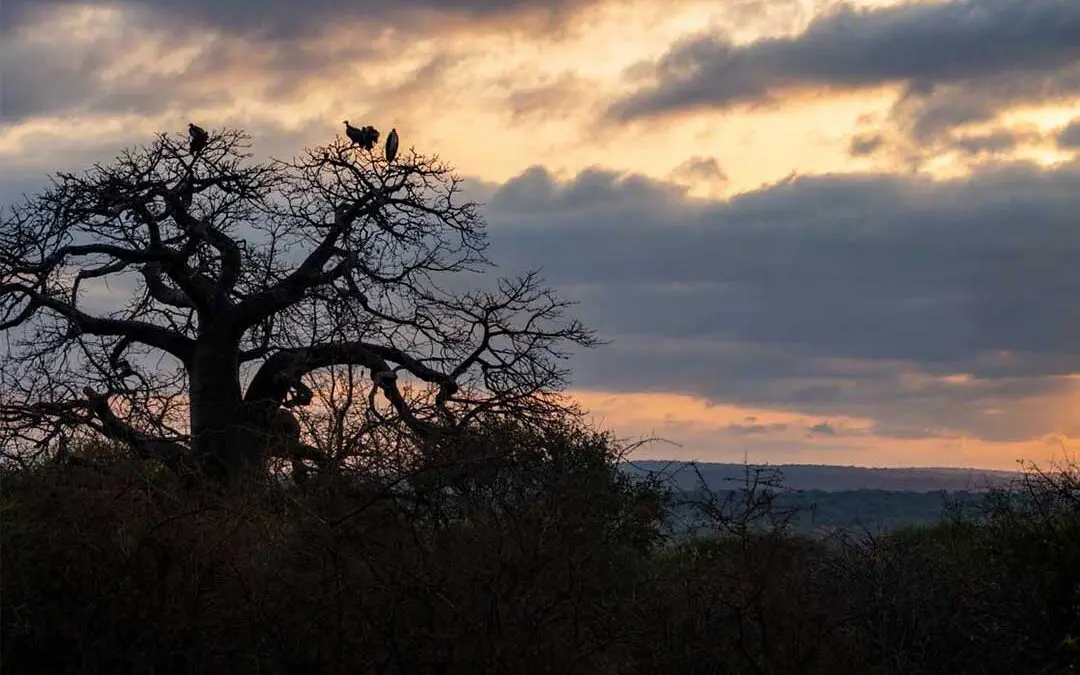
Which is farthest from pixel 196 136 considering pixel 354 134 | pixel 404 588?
pixel 404 588

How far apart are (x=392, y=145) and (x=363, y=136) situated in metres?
0.55

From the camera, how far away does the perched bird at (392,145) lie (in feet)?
80.9

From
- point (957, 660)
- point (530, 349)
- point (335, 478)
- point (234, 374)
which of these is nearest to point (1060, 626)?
point (957, 660)

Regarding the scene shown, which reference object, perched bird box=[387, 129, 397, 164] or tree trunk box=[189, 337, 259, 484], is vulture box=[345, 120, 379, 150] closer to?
perched bird box=[387, 129, 397, 164]

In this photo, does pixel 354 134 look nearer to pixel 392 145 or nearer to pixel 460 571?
pixel 392 145

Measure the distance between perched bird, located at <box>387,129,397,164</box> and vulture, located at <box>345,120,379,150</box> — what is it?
0.78 feet

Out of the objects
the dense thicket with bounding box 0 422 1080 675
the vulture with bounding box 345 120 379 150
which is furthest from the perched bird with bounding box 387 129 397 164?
the dense thicket with bounding box 0 422 1080 675

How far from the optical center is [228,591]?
11.9 m

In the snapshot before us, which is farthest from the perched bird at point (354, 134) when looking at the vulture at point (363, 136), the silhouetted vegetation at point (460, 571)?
the silhouetted vegetation at point (460, 571)

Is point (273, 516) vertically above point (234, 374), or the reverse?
point (234, 374)

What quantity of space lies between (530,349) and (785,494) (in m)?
11.3

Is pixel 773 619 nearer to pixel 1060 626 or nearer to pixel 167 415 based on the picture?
pixel 1060 626

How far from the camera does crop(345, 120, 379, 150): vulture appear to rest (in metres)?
24.6

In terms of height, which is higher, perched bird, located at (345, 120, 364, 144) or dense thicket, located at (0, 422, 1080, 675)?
perched bird, located at (345, 120, 364, 144)
